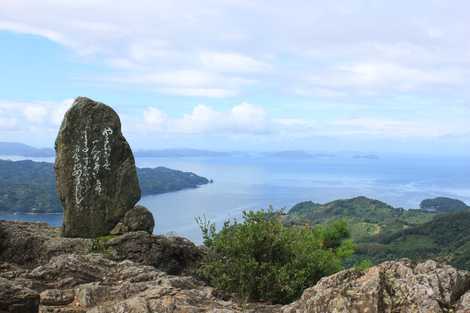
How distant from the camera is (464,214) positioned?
16525cm

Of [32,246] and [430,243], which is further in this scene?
[430,243]

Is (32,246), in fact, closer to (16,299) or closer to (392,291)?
(16,299)

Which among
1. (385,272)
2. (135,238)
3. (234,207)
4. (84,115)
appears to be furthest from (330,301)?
(234,207)

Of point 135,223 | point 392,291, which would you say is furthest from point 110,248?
point 392,291

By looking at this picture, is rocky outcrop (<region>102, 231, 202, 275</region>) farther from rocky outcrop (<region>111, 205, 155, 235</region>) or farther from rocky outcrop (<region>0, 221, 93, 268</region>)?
rocky outcrop (<region>111, 205, 155, 235</region>)

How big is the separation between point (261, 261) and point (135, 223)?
6.76 metres

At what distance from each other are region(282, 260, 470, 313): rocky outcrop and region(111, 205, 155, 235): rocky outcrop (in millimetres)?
12112

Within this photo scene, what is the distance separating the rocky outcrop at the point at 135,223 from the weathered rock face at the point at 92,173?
0.24m

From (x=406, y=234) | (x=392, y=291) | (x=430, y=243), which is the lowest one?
(x=430, y=243)

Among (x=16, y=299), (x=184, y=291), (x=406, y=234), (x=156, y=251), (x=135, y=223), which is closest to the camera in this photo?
(x=16, y=299)

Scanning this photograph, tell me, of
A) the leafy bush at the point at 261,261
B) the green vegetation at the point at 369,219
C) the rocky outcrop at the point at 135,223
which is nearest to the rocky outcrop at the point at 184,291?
the leafy bush at the point at 261,261

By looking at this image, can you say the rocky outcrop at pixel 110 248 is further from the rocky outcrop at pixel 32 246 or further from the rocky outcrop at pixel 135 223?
the rocky outcrop at pixel 135 223

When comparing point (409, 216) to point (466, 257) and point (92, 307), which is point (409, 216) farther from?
point (92, 307)

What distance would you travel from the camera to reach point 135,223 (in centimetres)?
1998
